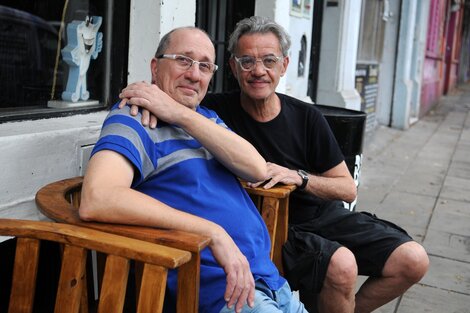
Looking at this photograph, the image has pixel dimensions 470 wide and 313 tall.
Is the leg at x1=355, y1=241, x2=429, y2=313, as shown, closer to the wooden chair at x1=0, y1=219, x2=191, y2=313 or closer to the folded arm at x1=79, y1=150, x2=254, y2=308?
the folded arm at x1=79, y1=150, x2=254, y2=308

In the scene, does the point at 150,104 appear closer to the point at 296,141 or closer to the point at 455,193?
the point at 296,141

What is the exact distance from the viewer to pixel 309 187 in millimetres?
2582

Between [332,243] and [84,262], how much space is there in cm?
126

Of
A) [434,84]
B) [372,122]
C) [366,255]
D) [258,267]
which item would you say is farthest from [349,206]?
[434,84]

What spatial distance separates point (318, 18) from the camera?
6.27 m

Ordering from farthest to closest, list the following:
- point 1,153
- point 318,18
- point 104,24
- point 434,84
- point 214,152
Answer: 1. point 434,84
2. point 318,18
3. point 104,24
4. point 1,153
5. point 214,152

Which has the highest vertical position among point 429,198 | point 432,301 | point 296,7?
point 296,7

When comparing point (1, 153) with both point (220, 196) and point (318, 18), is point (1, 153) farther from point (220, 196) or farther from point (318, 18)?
point (318, 18)

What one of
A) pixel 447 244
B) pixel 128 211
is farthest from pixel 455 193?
pixel 128 211

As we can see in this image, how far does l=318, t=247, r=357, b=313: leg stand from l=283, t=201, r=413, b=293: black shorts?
29 mm

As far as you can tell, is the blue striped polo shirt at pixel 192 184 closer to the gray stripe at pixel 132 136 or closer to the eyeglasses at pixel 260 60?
the gray stripe at pixel 132 136

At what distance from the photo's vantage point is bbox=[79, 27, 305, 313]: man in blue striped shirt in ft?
5.52

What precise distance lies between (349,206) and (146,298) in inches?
87.9

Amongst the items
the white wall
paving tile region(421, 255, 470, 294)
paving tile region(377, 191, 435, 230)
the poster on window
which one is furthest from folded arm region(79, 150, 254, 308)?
paving tile region(377, 191, 435, 230)
